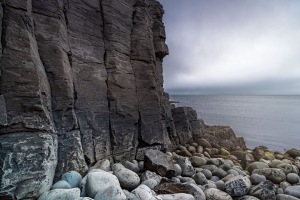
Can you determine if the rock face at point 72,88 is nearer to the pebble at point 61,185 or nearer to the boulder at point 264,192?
the pebble at point 61,185

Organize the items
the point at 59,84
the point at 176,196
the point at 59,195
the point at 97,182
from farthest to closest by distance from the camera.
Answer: the point at 59,84 → the point at 176,196 → the point at 97,182 → the point at 59,195

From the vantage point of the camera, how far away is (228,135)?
55.6ft

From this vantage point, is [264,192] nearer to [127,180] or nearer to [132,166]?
[127,180]

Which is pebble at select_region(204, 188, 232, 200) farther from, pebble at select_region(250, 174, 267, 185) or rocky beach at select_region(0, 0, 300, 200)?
pebble at select_region(250, 174, 267, 185)

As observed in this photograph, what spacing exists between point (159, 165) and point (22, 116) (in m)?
4.61

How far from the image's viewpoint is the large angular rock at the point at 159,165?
718cm

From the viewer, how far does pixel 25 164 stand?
15.1 ft

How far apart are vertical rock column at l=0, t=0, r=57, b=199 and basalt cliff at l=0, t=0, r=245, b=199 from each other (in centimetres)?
2

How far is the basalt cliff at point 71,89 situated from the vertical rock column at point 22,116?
0.02 metres

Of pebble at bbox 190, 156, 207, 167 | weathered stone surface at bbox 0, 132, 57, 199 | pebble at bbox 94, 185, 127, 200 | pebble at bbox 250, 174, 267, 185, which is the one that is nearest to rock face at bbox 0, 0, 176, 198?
weathered stone surface at bbox 0, 132, 57, 199

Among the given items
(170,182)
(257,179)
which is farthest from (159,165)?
(257,179)

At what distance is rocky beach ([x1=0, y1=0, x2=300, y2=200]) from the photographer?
4.78 metres

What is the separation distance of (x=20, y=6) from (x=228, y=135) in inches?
642

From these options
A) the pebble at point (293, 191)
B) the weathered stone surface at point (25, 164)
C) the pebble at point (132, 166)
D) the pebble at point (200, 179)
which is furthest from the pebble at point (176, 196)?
the pebble at point (293, 191)
